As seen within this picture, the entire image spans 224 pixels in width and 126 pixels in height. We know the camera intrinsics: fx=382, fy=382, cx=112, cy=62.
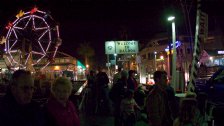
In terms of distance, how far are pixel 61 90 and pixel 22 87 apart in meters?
0.82

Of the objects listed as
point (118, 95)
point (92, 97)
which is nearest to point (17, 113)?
point (118, 95)

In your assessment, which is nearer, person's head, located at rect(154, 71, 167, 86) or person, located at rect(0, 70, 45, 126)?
person, located at rect(0, 70, 45, 126)

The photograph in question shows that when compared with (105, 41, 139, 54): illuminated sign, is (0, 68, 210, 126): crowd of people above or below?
below

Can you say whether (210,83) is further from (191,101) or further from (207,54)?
(207,54)

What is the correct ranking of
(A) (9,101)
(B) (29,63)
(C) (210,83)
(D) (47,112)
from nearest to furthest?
(A) (9,101)
(D) (47,112)
(C) (210,83)
(B) (29,63)

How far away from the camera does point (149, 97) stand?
5.60 metres

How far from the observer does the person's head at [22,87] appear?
3270 millimetres

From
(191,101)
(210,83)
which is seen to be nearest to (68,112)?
(191,101)

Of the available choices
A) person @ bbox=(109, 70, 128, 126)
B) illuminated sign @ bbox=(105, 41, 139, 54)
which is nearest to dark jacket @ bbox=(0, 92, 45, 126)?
person @ bbox=(109, 70, 128, 126)

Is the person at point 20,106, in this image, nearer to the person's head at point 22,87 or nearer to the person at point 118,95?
the person's head at point 22,87

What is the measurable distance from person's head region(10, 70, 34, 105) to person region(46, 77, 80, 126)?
599 millimetres

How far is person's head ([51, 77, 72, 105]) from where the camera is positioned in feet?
13.4

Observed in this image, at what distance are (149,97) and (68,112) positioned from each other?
73.0 inches

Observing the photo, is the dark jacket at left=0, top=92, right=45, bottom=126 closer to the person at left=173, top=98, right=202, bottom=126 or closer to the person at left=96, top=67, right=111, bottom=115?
the person at left=173, top=98, right=202, bottom=126
